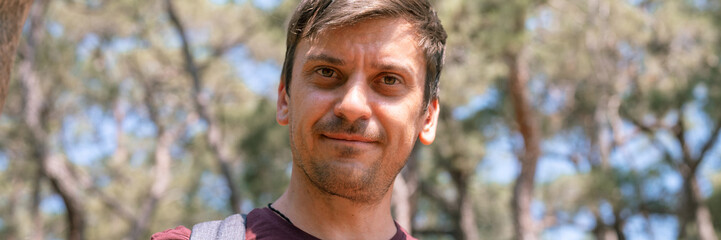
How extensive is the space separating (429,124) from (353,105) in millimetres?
324

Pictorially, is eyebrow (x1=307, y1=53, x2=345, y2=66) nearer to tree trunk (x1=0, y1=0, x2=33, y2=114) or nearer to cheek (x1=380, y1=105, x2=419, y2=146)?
cheek (x1=380, y1=105, x2=419, y2=146)

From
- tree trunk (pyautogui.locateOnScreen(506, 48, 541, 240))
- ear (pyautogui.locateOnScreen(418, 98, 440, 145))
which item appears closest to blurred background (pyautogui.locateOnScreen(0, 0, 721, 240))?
tree trunk (pyautogui.locateOnScreen(506, 48, 541, 240))

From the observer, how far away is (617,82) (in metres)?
12.9

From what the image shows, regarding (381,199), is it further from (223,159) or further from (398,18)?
(223,159)

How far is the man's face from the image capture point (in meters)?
1.41

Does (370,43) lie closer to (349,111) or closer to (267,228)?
(349,111)

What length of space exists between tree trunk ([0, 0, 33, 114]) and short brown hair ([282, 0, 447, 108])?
64 cm

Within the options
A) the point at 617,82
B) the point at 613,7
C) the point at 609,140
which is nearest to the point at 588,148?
the point at 609,140

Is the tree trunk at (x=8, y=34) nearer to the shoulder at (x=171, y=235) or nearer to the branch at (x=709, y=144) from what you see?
the shoulder at (x=171, y=235)

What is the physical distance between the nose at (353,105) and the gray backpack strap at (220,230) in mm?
301

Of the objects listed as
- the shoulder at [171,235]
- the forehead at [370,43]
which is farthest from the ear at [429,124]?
the shoulder at [171,235]

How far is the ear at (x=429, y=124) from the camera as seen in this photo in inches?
64.7

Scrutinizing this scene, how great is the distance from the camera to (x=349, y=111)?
4.58ft

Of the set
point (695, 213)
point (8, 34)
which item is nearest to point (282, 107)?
point (8, 34)
